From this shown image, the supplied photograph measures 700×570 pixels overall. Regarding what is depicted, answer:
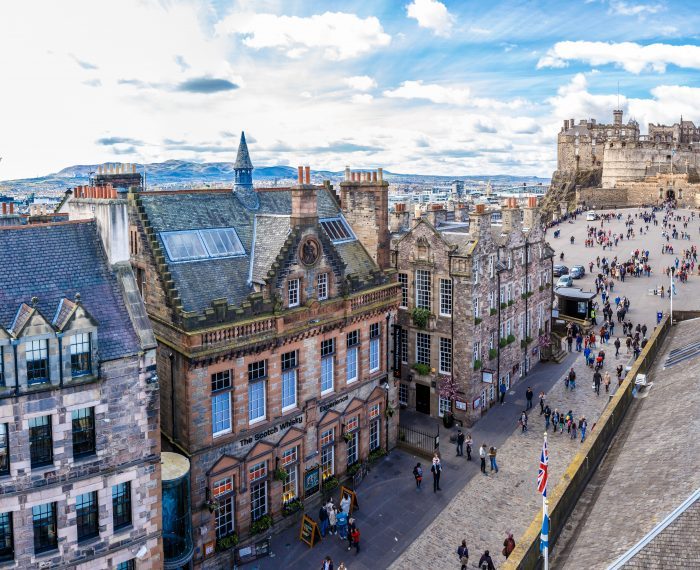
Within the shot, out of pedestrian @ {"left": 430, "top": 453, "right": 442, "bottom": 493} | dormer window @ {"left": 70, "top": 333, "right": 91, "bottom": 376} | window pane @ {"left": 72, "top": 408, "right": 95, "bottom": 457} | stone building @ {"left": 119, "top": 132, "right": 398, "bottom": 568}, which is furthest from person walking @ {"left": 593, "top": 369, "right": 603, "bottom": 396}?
dormer window @ {"left": 70, "top": 333, "right": 91, "bottom": 376}

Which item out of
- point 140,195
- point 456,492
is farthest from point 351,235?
point 456,492

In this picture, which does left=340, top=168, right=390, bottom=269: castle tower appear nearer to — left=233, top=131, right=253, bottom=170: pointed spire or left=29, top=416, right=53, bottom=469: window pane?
left=233, top=131, right=253, bottom=170: pointed spire

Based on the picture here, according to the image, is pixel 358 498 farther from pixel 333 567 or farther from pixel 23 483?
pixel 23 483

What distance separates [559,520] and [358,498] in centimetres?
1357

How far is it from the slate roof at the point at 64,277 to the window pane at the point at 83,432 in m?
1.84

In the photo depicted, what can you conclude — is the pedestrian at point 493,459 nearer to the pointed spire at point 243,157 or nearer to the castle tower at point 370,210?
the castle tower at point 370,210

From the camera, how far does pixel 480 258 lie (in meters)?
35.7

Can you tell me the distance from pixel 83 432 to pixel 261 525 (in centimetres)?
1002

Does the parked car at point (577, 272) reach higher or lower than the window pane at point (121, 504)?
higher

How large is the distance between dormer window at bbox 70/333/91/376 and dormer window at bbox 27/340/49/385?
68 centimetres

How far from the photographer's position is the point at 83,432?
17.8 m

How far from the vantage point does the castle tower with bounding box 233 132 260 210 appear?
3039 centimetres

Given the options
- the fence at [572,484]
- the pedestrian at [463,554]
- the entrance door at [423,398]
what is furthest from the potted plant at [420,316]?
the pedestrian at [463,554]

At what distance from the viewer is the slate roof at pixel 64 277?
17.8m
